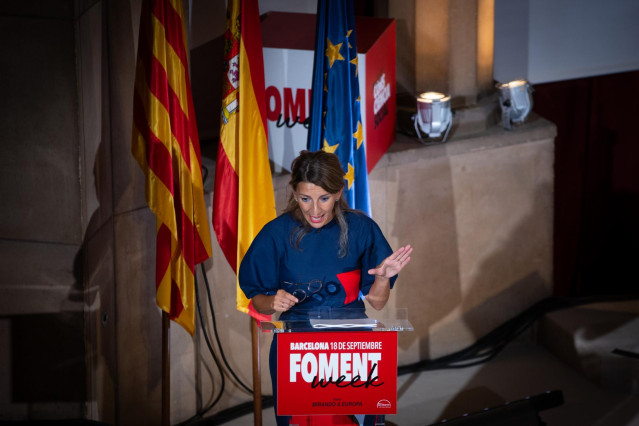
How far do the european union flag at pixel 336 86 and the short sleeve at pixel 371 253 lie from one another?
3.23 ft

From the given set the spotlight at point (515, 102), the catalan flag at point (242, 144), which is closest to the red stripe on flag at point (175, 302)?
the catalan flag at point (242, 144)

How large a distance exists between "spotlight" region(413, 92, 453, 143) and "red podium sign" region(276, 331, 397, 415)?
2.75 meters

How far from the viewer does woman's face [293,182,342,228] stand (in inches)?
115

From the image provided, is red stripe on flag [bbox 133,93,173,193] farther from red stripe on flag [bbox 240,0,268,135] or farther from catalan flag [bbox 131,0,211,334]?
red stripe on flag [bbox 240,0,268,135]

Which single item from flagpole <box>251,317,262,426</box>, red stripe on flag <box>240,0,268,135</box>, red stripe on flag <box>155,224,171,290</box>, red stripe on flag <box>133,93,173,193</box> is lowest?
flagpole <box>251,317,262,426</box>

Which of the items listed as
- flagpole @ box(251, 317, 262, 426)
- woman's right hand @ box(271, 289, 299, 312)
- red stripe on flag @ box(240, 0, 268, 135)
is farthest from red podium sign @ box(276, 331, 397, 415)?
red stripe on flag @ box(240, 0, 268, 135)

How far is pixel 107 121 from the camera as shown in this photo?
3637 millimetres

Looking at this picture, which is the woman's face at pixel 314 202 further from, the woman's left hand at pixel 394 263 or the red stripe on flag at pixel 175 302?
the red stripe on flag at pixel 175 302

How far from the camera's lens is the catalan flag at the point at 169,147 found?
3547 millimetres

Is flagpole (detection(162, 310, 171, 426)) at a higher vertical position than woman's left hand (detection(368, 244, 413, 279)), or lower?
lower

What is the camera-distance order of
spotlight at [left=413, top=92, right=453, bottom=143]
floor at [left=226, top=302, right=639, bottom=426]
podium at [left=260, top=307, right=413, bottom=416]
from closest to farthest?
podium at [left=260, top=307, right=413, bottom=416] < floor at [left=226, top=302, right=639, bottom=426] < spotlight at [left=413, top=92, right=453, bottom=143]

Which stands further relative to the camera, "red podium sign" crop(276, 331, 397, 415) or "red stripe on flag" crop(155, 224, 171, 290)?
"red stripe on flag" crop(155, 224, 171, 290)

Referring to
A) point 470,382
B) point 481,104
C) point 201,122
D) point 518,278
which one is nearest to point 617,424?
point 470,382

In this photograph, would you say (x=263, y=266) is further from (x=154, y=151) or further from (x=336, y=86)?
(x=336, y=86)
